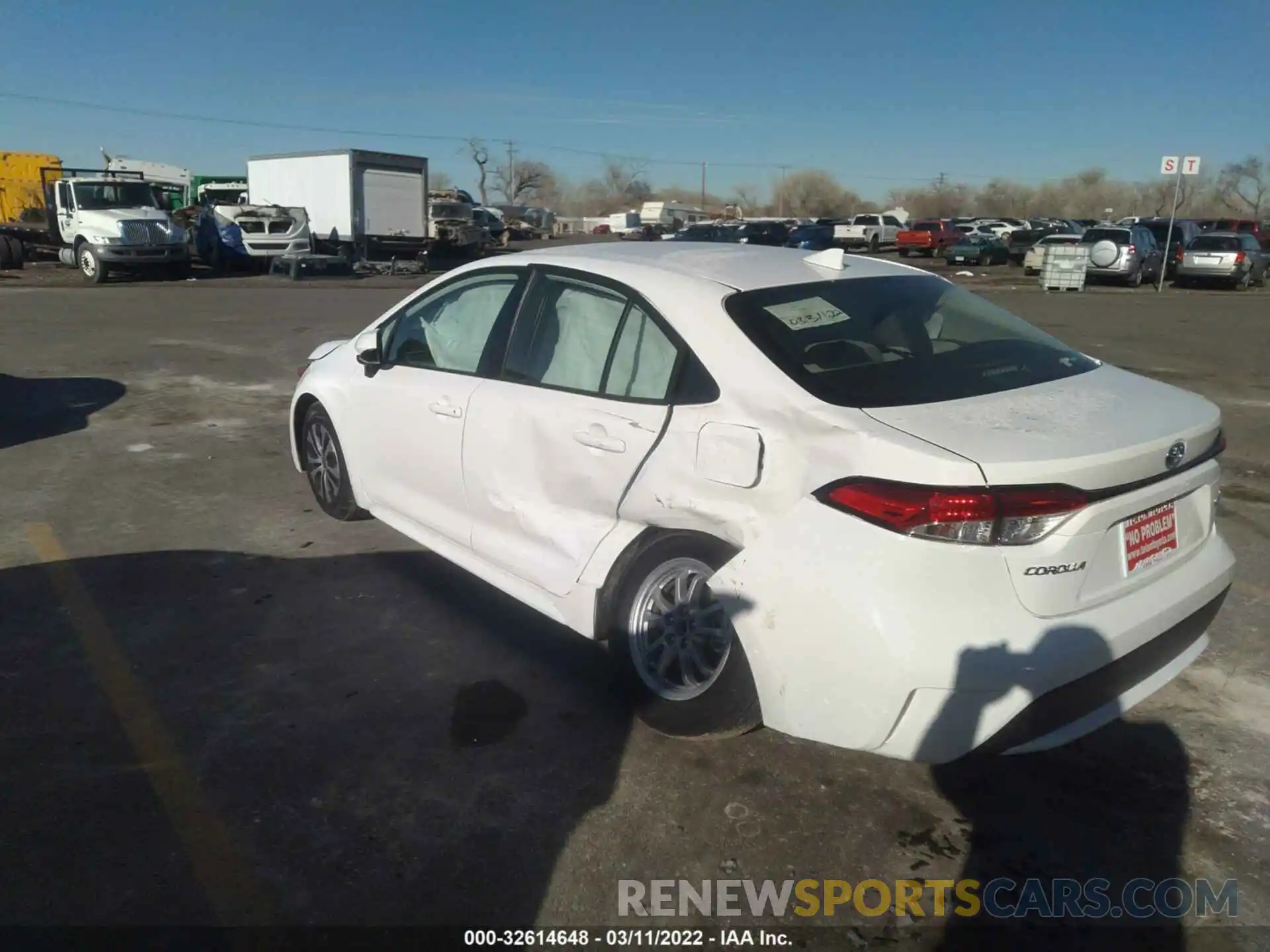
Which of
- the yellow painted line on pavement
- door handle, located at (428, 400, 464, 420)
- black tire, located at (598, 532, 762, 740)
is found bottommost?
the yellow painted line on pavement

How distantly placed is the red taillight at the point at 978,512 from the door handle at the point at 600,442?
105cm

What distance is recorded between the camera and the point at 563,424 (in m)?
3.67

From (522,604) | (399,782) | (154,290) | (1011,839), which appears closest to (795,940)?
(1011,839)

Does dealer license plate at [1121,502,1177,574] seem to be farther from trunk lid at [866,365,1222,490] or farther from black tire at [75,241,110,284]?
black tire at [75,241,110,284]

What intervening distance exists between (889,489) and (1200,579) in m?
1.24

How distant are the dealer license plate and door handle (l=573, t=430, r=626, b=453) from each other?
5.19 feet

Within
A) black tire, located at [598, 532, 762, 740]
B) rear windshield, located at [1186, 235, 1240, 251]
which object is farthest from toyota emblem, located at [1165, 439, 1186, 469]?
rear windshield, located at [1186, 235, 1240, 251]

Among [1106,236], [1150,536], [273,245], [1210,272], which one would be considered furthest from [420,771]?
[1210,272]

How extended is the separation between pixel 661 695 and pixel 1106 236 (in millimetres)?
28644

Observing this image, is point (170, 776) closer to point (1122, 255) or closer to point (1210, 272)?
point (1122, 255)

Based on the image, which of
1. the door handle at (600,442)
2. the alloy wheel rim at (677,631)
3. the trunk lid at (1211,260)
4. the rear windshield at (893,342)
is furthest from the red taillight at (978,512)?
the trunk lid at (1211,260)

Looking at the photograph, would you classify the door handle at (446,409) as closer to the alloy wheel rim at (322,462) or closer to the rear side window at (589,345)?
the rear side window at (589,345)

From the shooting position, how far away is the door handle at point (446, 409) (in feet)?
13.8

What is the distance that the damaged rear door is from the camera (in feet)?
11.4
